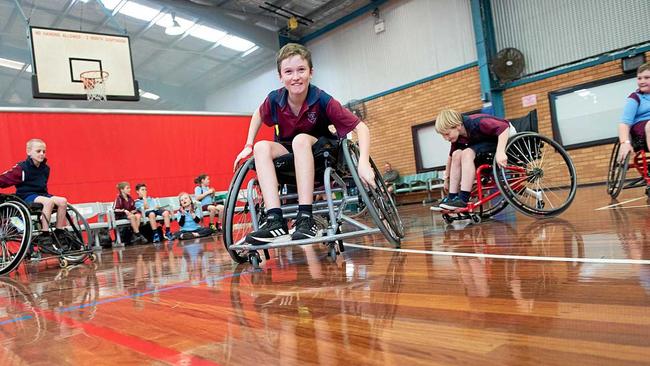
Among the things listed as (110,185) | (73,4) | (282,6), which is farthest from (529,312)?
(282,6)

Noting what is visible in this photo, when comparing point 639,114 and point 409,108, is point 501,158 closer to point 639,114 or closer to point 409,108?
point 639,114

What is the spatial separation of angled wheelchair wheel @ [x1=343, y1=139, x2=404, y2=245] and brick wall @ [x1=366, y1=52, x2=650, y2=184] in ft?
19.7

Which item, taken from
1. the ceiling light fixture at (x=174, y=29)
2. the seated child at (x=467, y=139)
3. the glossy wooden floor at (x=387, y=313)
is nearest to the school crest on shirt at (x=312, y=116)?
the glossy wooden floor at (x=387, y=313)

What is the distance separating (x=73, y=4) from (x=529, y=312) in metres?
9.11

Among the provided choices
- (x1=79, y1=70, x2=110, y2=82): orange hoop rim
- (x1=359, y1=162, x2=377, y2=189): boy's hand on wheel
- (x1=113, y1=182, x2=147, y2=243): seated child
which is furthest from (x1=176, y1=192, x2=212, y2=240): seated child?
(x1=359, y1=162, x2=377, y2=189): boy's hand on wheel

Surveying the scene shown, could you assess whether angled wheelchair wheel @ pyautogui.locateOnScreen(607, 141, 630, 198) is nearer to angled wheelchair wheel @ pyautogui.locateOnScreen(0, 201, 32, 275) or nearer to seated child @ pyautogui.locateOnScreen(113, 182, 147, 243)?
angled wheelchair wheel @ pyautogui.locateOnScreen(0, 201, 32, 275)

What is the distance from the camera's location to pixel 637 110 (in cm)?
293

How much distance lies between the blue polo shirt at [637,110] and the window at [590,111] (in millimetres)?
4262

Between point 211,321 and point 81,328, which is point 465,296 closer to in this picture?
point 211,321

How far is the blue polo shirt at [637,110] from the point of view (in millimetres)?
2915

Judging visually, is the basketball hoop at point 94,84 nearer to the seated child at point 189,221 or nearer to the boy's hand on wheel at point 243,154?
the seated child at point 189,221

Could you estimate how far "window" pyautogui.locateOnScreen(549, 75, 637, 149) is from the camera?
6648mm

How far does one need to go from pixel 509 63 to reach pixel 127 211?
615 centimetres

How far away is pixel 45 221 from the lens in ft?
10.3
